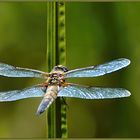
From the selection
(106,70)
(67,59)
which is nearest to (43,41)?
(67,59)

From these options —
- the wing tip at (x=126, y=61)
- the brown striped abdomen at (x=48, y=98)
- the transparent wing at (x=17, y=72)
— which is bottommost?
the brown striped abdomen at (x=48, y=98)

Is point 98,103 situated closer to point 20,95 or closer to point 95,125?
point 95,125

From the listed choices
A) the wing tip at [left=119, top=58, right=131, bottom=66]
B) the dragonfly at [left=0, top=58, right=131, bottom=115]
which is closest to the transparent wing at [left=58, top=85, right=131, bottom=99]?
the dragonfly at [left=0, top=58, right=131, bottom=115]

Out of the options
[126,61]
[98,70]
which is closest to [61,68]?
[98,70]

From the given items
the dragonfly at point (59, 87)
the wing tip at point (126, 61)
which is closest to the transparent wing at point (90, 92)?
the dragonfly at point (59, 87)

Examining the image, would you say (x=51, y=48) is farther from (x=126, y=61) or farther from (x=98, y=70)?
(x=126, y=61)

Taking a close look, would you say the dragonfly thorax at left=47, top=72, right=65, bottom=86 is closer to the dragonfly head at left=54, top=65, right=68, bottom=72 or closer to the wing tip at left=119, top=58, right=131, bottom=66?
the dragonfly head at left=54, top=65, right=68, bottom=72

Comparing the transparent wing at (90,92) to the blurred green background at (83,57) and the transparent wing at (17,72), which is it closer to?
the blurred green background at (83,57)
